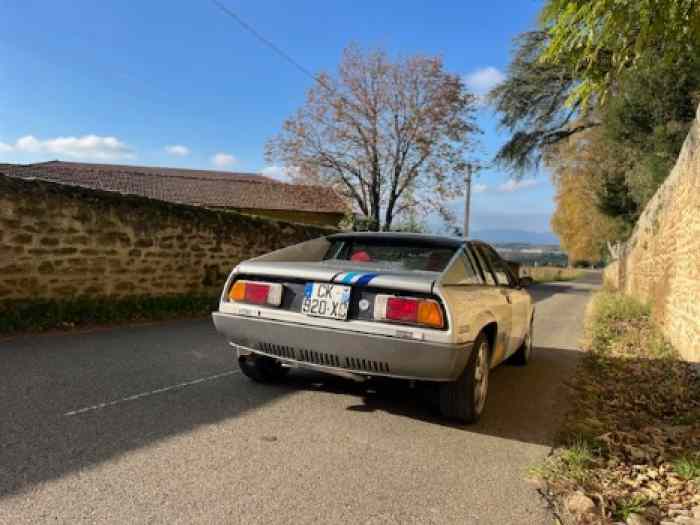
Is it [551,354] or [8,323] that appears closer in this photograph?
[8,323]

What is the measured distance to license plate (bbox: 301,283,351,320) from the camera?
362 cm

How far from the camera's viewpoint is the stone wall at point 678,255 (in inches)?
246

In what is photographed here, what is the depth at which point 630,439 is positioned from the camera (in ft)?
12.2

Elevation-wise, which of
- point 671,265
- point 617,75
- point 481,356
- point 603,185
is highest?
point 603,185

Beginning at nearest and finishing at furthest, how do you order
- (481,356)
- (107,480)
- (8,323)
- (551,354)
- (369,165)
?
1. (107,480)
2. (481,356)
3. (8,323)
4. (551,354)
5. (369,165)

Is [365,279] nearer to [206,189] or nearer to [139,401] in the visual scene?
[139,401]

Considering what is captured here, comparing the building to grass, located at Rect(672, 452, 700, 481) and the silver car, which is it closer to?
the silver car

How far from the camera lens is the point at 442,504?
8.74 ft

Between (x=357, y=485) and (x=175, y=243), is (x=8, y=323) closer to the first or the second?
(x=175, y=243)

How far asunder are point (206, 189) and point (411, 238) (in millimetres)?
30544

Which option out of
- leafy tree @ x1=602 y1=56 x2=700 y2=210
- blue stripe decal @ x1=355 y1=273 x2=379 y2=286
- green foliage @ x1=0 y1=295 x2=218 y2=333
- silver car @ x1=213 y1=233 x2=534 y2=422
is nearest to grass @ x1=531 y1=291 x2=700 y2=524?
silver car @ x1=213 y1=233 x2=534 y2=422

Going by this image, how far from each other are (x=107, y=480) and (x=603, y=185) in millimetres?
24382

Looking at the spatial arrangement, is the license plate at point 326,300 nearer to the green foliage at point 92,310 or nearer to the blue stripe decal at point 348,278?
the blue stripe decal at point 348,278

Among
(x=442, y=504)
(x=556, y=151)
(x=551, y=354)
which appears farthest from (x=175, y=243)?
(x=556, y=151)
